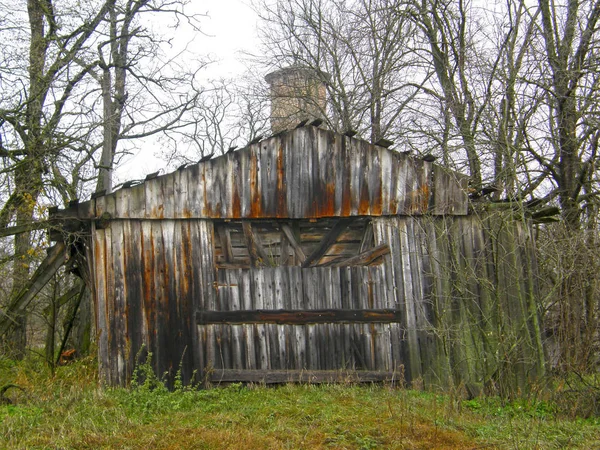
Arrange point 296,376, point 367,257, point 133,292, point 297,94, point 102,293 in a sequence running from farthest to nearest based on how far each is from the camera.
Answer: point 297,94
point 367,257
point 296,376
point 133,292
point 102,293

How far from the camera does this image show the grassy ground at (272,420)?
6.84 m

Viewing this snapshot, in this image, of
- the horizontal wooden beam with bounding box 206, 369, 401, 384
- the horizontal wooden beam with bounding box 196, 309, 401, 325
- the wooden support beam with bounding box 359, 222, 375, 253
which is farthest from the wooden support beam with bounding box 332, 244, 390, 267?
the horizontal wooden beam with bounding box 206, 369, 401, 384

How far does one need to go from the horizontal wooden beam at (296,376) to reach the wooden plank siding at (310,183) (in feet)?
8.28

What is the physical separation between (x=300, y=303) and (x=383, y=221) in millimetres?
2003

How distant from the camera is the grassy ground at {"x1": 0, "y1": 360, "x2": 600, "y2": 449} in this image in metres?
6.84

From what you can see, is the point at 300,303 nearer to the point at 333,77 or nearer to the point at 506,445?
the point at 506,445

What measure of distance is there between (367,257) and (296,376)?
7.53ft

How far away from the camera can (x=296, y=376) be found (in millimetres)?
10422

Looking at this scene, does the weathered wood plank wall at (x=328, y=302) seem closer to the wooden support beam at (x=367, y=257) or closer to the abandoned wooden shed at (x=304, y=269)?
the abandoned wooden shed at (x=304, y=269)

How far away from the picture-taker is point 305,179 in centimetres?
1098

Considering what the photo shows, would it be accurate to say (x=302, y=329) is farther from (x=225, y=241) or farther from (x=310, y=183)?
(x=310, y=183)

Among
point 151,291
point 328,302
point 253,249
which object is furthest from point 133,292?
point 328,302

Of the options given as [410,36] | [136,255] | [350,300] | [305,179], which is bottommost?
[350,300]

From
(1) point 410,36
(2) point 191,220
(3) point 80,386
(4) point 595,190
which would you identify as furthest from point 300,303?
(1) point 410,36
